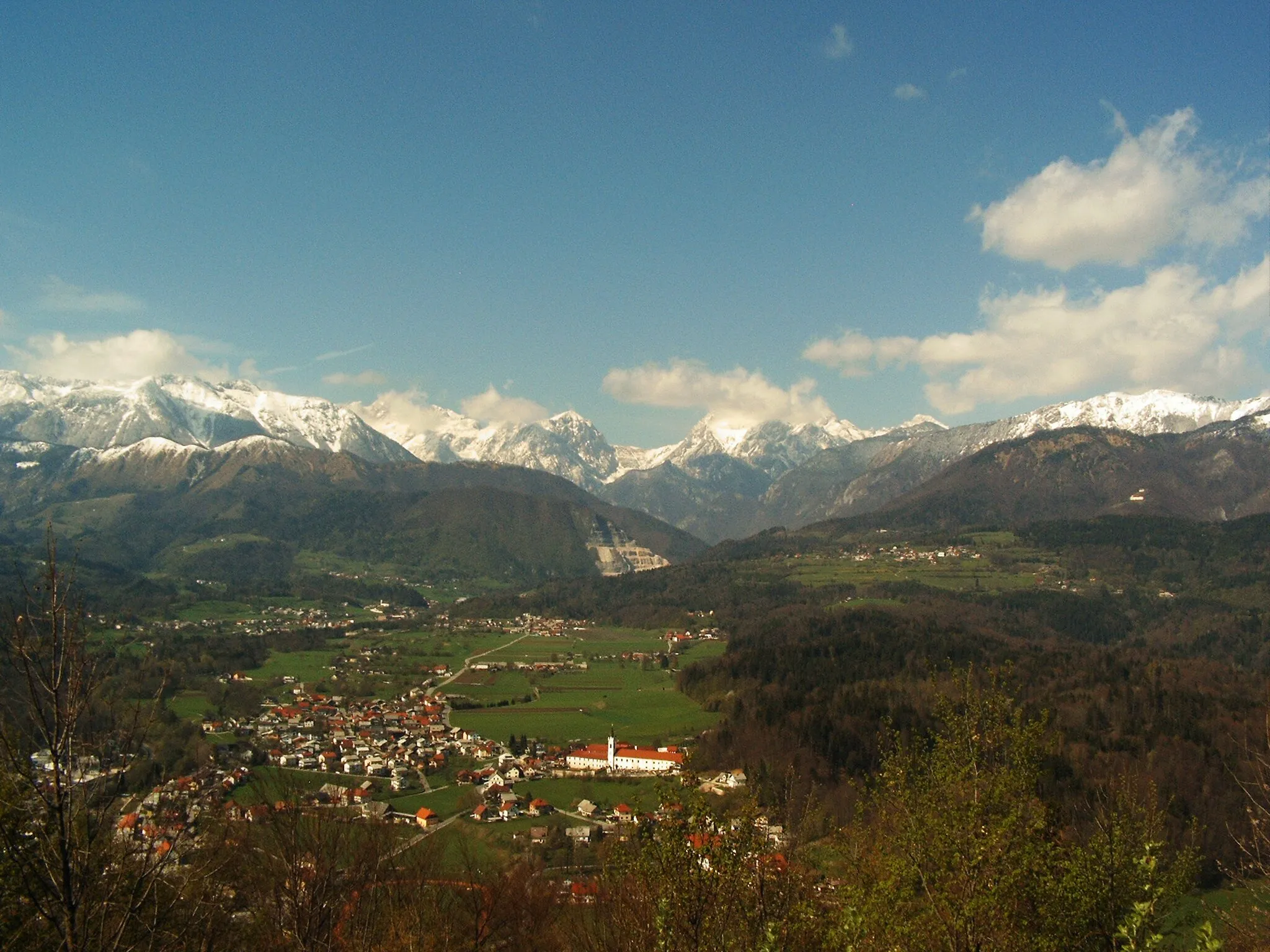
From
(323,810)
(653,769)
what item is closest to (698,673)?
(653,769)

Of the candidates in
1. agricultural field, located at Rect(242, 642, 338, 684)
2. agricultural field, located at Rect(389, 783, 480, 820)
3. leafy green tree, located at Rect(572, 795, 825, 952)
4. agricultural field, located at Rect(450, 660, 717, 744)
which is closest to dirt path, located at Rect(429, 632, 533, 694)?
agricultural field, located at Rect(450, 660, 717, 744)

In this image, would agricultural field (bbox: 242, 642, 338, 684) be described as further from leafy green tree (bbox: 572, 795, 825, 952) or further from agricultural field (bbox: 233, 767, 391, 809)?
leafy green tree (bbox: 572, 795, 825, 952)

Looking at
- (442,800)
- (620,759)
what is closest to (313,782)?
(442,800)

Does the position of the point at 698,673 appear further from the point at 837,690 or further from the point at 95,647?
the point at 95,647

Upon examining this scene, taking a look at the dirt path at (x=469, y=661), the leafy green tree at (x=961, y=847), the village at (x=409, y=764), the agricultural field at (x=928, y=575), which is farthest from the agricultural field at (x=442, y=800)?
the agricultural field at (x=928, y=575)

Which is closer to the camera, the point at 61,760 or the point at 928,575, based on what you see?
the point at 61,760

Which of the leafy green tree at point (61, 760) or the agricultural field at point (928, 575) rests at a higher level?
the leafy green tree at point (61, 760)

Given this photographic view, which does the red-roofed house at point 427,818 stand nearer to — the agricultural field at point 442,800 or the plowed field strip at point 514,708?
the agricultural field at point 442,800

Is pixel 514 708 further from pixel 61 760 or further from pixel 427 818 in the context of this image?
pixel 61 760
